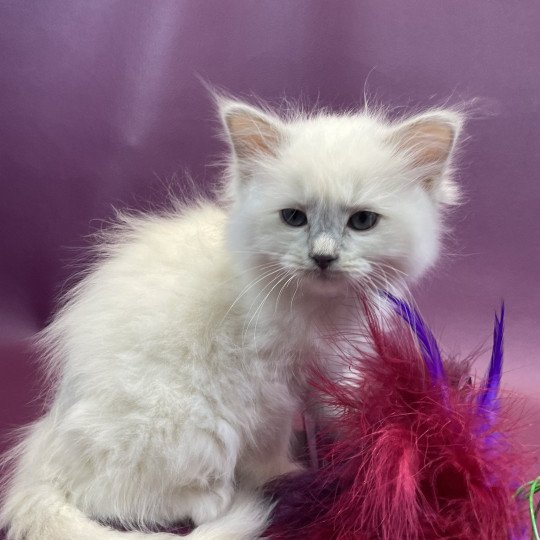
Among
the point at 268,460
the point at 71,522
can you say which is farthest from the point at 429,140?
the point at 71,522

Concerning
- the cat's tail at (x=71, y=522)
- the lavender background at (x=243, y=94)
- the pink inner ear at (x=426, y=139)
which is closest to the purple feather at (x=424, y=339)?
the pink inner ear at (x=426, y=139)

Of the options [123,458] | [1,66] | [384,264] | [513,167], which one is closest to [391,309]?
[384,264]

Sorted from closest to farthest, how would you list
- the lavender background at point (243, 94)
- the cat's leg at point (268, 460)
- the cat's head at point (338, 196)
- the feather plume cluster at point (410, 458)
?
the feather plume cluster at point (410, 458)
the cat's head at point (338, 196)
the cat's leg at point (268, 460)
the lavender background at point (243, 94)

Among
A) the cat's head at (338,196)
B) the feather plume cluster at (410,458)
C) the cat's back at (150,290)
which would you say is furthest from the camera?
the cat's back at (150,290)

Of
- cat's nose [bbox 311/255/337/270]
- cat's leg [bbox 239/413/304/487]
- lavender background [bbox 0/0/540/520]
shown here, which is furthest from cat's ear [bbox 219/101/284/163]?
lavender background [bbox 0/0/540/520]

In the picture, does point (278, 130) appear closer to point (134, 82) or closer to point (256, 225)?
point (256, 225)

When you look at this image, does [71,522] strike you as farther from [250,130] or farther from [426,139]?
[426,139]

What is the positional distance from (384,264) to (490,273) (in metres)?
0.84

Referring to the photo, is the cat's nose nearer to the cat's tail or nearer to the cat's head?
the cat's head

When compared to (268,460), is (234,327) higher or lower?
higher

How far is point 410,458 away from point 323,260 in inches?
12.8

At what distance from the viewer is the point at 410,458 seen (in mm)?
1026

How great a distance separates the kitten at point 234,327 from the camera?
3.71ft

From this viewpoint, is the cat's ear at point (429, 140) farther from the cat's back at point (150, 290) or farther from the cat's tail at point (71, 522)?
the cat's tail at point (71, 522)
